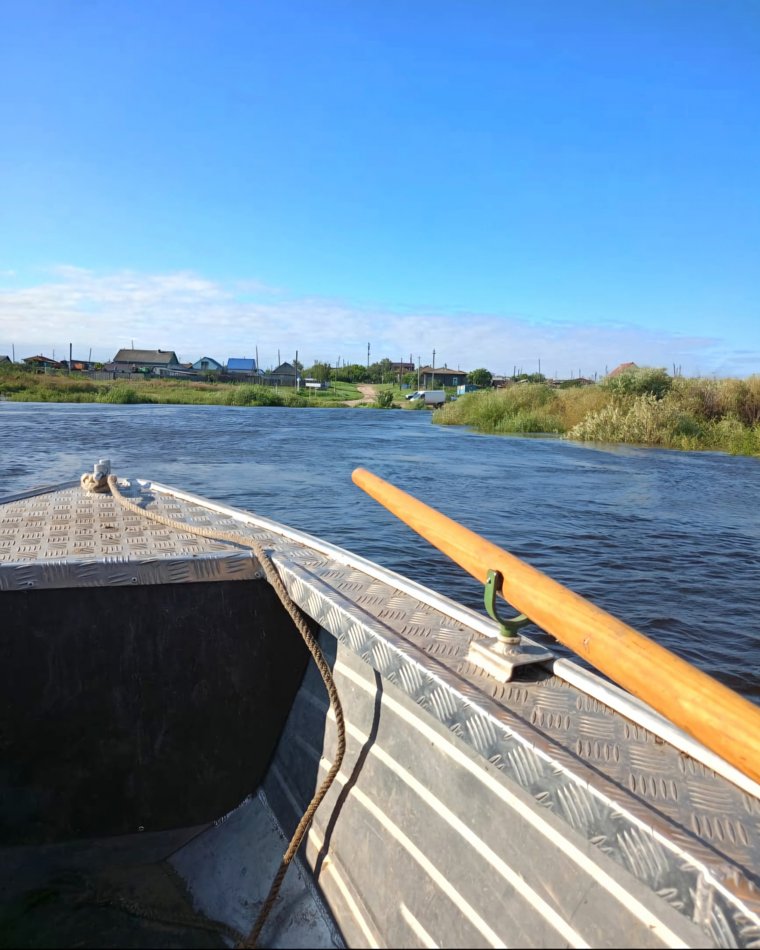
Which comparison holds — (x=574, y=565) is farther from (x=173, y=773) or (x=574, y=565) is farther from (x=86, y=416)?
(x=86, y=416)

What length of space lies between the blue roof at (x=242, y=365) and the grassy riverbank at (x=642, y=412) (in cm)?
6969

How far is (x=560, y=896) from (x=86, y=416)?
103 feet

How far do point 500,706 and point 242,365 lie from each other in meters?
96.9

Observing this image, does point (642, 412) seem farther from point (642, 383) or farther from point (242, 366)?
point (242, 366)

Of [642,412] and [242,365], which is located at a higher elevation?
[242,365]

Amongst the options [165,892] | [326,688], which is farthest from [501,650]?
[165,892]

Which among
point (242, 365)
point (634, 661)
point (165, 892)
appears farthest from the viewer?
point (242, 365)

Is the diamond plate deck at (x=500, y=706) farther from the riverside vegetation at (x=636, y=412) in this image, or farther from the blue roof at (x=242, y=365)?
the blue roof at (x=242, y=365)

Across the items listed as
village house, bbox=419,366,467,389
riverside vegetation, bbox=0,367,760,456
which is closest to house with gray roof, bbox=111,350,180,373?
village house, bbox=419,366,467,389

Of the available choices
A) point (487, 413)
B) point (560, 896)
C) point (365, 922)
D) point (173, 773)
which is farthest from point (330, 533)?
point (487, 413)

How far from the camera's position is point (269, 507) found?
9.33 m

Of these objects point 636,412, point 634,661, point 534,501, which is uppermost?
point 636,412

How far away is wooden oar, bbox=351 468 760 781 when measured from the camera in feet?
3.69

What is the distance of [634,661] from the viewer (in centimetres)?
130
